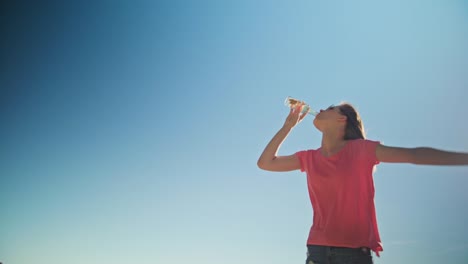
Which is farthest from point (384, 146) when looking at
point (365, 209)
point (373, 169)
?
point (365, 209)

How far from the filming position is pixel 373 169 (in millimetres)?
Result: 3570

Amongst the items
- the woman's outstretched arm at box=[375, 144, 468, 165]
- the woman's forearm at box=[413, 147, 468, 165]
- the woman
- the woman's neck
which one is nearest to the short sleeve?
the woman

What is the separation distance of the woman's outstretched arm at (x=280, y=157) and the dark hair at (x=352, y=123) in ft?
1.62

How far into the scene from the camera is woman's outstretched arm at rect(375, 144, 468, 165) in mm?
2895

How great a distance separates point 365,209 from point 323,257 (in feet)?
1.81

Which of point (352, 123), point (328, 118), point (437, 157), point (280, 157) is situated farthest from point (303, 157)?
Result: point (437, 157)

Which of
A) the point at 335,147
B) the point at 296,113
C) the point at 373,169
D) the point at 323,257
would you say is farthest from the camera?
the point at 296,113

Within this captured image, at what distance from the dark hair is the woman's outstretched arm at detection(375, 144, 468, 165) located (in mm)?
575

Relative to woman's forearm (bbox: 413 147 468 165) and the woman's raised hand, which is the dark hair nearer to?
the woman's raised hand

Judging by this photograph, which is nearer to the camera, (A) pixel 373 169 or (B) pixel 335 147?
(A) pixel 373 169

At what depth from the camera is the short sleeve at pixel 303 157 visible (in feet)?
13.2

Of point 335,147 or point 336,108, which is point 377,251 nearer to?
point 335,147

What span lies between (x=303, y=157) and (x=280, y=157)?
28cm

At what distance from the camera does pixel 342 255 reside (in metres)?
3.28
